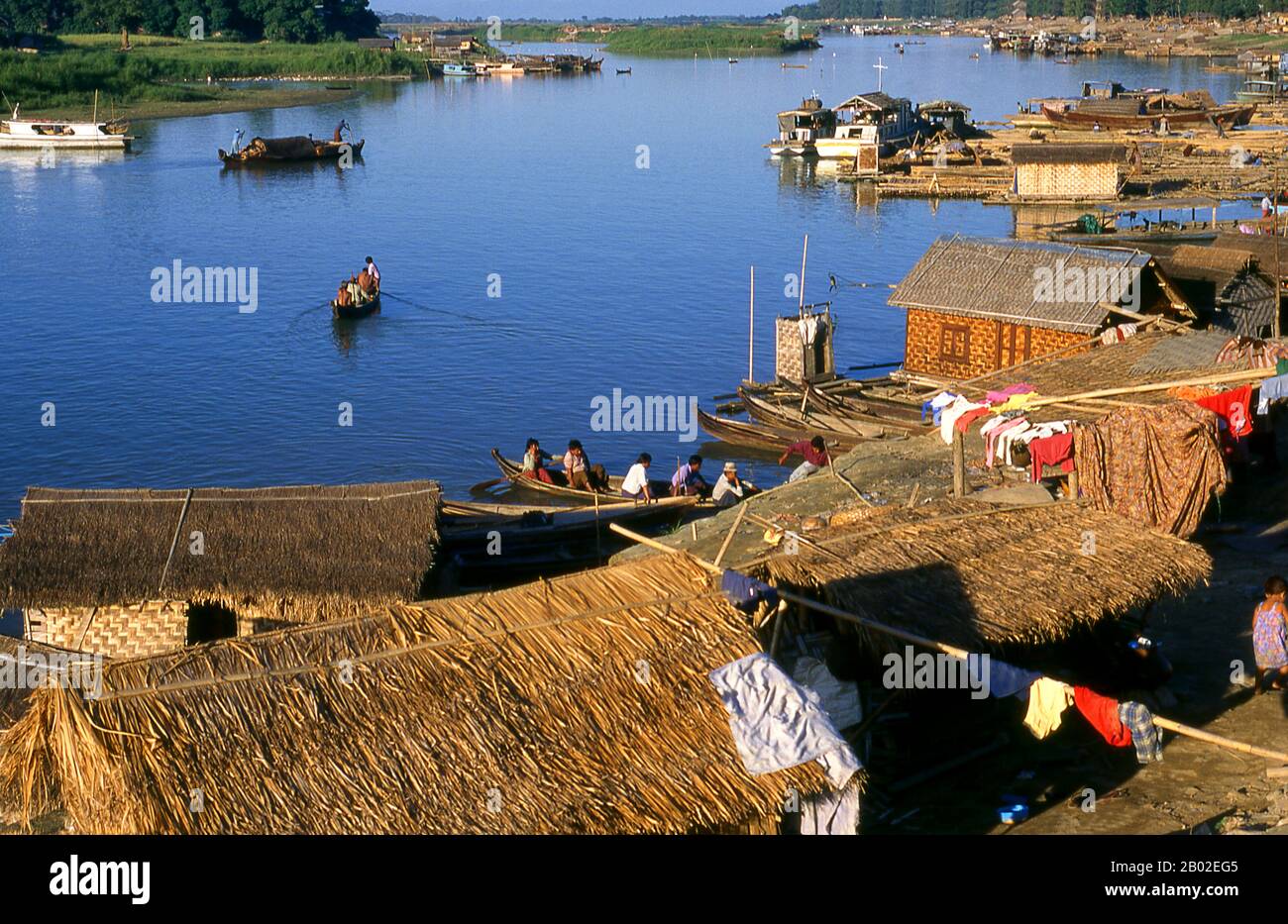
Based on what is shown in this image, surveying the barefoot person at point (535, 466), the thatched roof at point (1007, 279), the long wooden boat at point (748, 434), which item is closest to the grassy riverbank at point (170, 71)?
the long wooden boat at point (748, 434)

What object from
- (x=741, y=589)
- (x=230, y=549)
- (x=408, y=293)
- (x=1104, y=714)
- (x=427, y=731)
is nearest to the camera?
(x=427, y=731)

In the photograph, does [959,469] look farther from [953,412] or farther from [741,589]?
[741,589]

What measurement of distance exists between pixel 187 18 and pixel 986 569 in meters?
120

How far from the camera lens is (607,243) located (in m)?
55.1

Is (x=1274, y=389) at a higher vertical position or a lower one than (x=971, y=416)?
higher

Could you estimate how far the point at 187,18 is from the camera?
393 feet

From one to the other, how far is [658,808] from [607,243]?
4646cm

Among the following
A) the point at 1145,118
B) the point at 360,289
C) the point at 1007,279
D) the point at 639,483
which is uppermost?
the point at 1145,118

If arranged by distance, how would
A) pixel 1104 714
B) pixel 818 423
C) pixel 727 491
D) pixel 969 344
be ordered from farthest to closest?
pixel 818 423, pixel 969 344, pixel 727 491, pixel 1104 714

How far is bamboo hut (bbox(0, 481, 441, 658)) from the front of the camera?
1641cm

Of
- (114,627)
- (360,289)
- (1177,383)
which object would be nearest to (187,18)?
(360,289)

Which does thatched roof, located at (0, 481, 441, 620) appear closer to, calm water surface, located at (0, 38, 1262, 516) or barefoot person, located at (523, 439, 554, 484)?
barefoot person, located at (523, 439, 554, 484)

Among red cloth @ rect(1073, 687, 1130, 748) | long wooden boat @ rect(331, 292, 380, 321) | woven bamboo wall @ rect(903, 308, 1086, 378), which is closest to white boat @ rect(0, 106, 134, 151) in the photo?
long wooden boat @ rect(331, 292, 380, 321)
